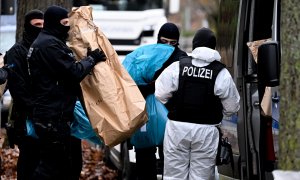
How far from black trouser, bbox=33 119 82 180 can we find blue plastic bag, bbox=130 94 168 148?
0.96 m

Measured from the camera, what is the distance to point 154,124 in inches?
362

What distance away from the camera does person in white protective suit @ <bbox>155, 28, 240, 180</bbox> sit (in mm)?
8039

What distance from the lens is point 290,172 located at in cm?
555

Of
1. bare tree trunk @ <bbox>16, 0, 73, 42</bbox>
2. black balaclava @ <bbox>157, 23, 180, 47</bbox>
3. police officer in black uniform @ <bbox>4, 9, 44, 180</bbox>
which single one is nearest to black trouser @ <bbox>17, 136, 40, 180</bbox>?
police officer in black uniform @ <bbox>4, 9, 44, 180</bbox>

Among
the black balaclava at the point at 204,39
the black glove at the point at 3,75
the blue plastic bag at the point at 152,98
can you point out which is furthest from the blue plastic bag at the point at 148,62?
the black glove at the point at 3,75

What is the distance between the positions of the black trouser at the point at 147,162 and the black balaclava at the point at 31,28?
1584 mm

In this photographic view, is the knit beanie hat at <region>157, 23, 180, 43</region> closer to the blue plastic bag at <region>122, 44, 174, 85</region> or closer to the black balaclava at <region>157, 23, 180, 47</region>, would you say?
the black balaclava at <region>157, 23, 180, 47</region>

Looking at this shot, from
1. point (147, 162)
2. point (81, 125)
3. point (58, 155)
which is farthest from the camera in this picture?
point (147, 162)

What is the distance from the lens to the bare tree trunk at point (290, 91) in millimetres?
5543

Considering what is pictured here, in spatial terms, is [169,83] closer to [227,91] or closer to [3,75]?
[227,91]

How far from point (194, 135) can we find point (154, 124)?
1197 millimetres

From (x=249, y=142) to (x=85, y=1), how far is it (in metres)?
14.3

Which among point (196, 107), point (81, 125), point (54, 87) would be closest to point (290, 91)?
point (196, 107)

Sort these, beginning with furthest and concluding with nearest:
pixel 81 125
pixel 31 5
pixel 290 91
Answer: pixel 31 5 < pixel 81 125 < pixel 290 91
